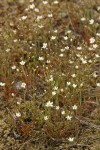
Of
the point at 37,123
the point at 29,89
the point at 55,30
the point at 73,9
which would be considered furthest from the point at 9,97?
the point at 73,9

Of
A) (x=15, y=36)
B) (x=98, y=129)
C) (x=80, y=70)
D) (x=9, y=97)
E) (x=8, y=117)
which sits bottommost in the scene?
(x=98, y=129)

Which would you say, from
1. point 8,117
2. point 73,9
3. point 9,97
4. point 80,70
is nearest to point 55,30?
point 73,9

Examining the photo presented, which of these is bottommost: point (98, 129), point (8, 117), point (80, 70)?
point (98, 129)

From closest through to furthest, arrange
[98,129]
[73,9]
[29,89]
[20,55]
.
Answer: [98,129] → [29,89] → [20,55] → [73,9]

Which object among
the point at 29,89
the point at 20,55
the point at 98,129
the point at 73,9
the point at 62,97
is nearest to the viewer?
the point at 98,129

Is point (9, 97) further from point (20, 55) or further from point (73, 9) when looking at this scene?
point (73, 9)

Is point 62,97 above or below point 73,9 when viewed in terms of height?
below

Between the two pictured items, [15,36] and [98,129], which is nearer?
[98,129]

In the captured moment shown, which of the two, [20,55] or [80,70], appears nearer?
[80,70]

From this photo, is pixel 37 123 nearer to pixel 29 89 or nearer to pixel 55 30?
pixel 29 89
